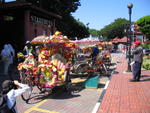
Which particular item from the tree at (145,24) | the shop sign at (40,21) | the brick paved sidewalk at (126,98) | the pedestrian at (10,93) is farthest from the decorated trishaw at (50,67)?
the tree at (145,24)

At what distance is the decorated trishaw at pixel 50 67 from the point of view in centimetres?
684

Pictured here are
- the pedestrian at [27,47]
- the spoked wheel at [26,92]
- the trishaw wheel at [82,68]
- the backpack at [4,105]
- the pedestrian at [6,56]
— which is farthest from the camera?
the pedestrian at [27,47]

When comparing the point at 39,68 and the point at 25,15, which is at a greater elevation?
the point at 25,15

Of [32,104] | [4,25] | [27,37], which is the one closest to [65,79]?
[32,104]

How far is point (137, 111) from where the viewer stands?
552 centimetres

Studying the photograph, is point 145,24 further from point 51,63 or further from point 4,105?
point 4,105

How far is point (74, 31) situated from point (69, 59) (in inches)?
1165

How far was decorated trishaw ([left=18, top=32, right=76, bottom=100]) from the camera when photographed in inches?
269

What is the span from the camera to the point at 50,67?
6.98 metres

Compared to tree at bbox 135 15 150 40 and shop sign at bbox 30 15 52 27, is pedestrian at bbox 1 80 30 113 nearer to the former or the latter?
shop sign at bbox 30 15 52 27

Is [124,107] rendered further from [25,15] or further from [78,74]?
[25,15]

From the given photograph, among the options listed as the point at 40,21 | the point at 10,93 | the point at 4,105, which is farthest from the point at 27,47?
the point at 4,105

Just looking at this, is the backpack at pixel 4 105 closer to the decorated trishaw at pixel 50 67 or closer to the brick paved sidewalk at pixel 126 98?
the brick paved sidewalk at pixel 126 98

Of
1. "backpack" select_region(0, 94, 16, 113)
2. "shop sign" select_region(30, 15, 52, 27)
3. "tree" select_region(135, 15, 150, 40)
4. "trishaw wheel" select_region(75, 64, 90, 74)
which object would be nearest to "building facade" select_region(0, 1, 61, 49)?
"shop sign" select_region(30, 15, 52, 27)
